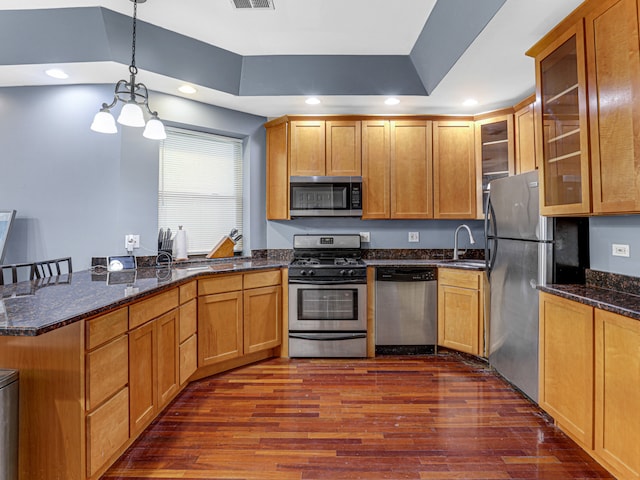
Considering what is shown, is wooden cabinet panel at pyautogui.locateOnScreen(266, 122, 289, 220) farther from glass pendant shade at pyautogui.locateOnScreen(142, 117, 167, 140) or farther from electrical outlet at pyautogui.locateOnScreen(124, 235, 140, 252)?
glass pendant shade at pyautogui.locateOnScreen(142, 117, 167, 140)

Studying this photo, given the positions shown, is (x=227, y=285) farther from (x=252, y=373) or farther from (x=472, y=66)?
(x=472, y=66)

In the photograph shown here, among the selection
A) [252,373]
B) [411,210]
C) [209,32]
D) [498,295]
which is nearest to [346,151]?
[411,210]

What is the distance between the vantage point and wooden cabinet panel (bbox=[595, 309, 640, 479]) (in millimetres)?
1483

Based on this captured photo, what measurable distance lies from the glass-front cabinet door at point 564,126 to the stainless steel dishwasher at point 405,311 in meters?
1.39

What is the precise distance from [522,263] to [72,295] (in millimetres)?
2812

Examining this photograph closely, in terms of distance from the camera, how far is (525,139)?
128 inches

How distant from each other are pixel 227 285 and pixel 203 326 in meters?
0.38

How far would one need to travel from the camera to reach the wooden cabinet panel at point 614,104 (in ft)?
5.31

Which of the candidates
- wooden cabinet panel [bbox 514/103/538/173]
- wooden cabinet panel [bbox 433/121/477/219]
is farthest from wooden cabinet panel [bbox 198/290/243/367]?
wooden cabinet panel [bbox 514/103/538/173]

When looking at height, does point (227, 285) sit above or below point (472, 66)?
below

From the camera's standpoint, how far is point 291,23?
8.73 ft

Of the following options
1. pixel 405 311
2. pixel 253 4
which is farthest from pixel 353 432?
pixel 253 4

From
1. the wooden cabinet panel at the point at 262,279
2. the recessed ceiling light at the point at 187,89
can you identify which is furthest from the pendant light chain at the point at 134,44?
the wooden cabinet panel at the point at 262,279

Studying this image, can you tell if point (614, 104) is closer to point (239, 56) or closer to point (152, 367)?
point (239, 56)
